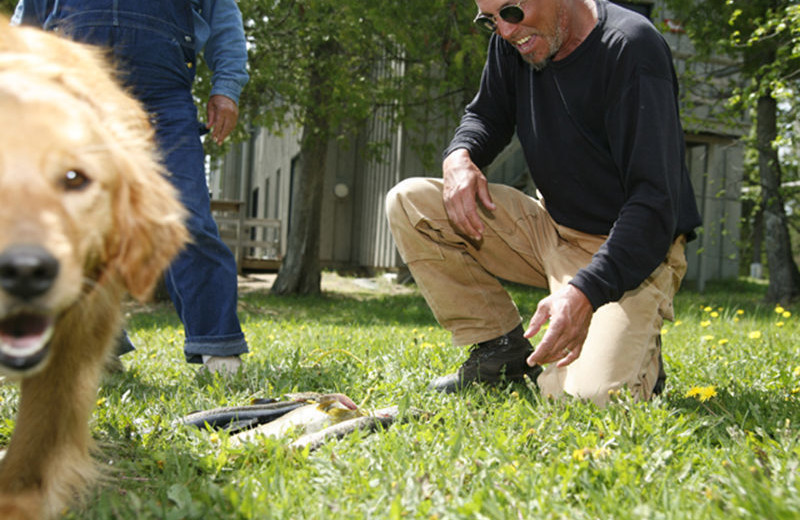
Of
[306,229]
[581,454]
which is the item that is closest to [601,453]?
[581,454]

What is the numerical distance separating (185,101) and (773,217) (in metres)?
8.56

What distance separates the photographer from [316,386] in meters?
3.35

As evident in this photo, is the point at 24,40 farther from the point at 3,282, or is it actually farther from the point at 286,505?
the point at 286,505

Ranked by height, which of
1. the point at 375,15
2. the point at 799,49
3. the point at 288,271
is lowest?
the point at 288,271

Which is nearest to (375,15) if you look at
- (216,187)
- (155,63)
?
(155,63)

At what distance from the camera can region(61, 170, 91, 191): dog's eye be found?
160 cm

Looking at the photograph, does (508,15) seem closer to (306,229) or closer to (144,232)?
(144,232)

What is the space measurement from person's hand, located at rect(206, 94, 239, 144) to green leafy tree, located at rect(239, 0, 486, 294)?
4.72m

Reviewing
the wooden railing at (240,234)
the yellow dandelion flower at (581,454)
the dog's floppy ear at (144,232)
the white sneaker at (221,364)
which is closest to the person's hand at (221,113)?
the white sneaker at (221,364)

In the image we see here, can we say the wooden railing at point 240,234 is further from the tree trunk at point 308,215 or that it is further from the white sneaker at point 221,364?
the white sneaker at point 221,364

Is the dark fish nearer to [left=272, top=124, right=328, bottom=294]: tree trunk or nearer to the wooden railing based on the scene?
[left=272, top=124, right=328, bottom=294]: tree trunk

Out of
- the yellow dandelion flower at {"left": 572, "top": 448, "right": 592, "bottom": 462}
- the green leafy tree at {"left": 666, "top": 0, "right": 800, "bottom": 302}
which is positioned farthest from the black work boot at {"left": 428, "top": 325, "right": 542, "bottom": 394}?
the green leafy tree at {"left": 666, "top": 0, "right": 800, "bottom": 302}

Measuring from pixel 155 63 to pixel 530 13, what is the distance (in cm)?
178

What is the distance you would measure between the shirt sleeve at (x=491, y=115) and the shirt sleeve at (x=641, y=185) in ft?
2.45
